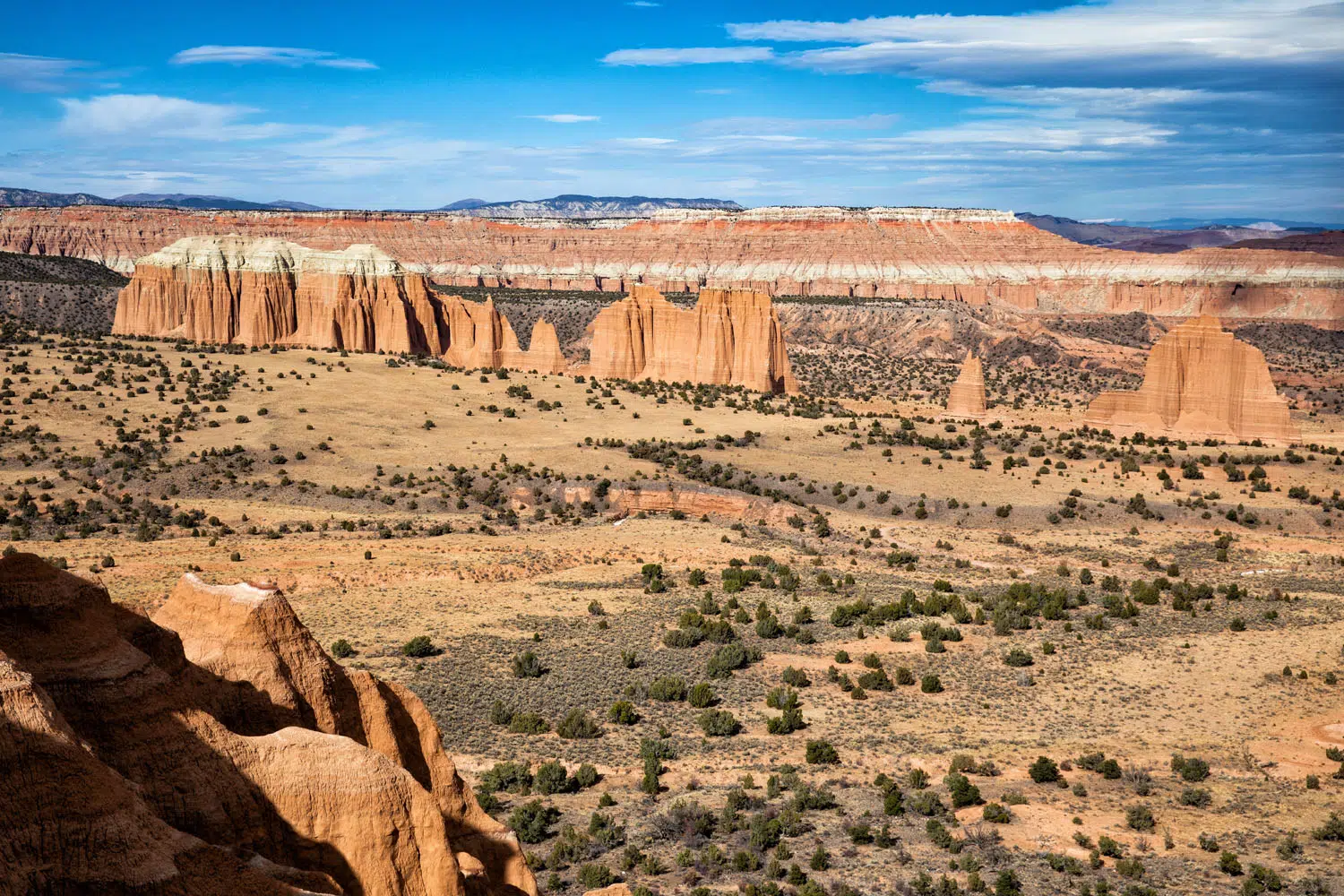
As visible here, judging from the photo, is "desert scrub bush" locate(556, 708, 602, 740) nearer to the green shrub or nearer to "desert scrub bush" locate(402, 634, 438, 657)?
"desert scrub bush" locate(402, 634, 438, 657)

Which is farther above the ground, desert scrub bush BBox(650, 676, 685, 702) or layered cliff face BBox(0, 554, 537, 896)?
layered cliff face BBox(0, 554, 537, 896)

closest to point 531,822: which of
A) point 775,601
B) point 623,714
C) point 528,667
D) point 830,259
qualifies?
point 623,714

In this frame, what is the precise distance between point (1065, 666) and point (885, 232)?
165 m

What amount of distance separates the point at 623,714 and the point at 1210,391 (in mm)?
55091

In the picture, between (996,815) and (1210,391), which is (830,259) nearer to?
(1210,391)

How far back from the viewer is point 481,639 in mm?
29062

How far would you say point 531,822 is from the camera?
19312 mm

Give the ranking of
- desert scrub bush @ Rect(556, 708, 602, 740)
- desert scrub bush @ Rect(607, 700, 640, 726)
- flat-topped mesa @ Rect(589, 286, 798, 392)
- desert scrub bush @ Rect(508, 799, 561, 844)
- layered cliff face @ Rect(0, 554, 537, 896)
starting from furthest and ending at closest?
flat-topped mesa @ Rect(589, 286, 798, 392)
desert scrub bush @ Rect(607, 700, 640, 726)
desert scrub bush @ Rect(556, 708, 602, 740)
desert scrub bush @ Rect(508, 799, 561, 844)
layered cliff face @ Rect(0, 554, 537, 896)

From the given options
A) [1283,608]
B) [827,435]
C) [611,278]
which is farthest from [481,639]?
[611,278]

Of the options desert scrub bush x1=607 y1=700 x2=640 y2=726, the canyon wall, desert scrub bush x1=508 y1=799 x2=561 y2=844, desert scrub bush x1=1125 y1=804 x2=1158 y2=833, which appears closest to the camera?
desert scrub bush x1=508 y1=799 x2=561 y2=844

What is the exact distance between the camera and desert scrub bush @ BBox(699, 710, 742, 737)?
24.2 meters

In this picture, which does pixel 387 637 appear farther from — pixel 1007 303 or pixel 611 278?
pixel 611 278

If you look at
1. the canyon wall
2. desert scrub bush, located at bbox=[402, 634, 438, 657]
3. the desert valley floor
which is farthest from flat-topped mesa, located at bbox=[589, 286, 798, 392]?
the canyon wall

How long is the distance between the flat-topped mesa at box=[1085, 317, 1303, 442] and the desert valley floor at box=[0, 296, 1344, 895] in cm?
294
